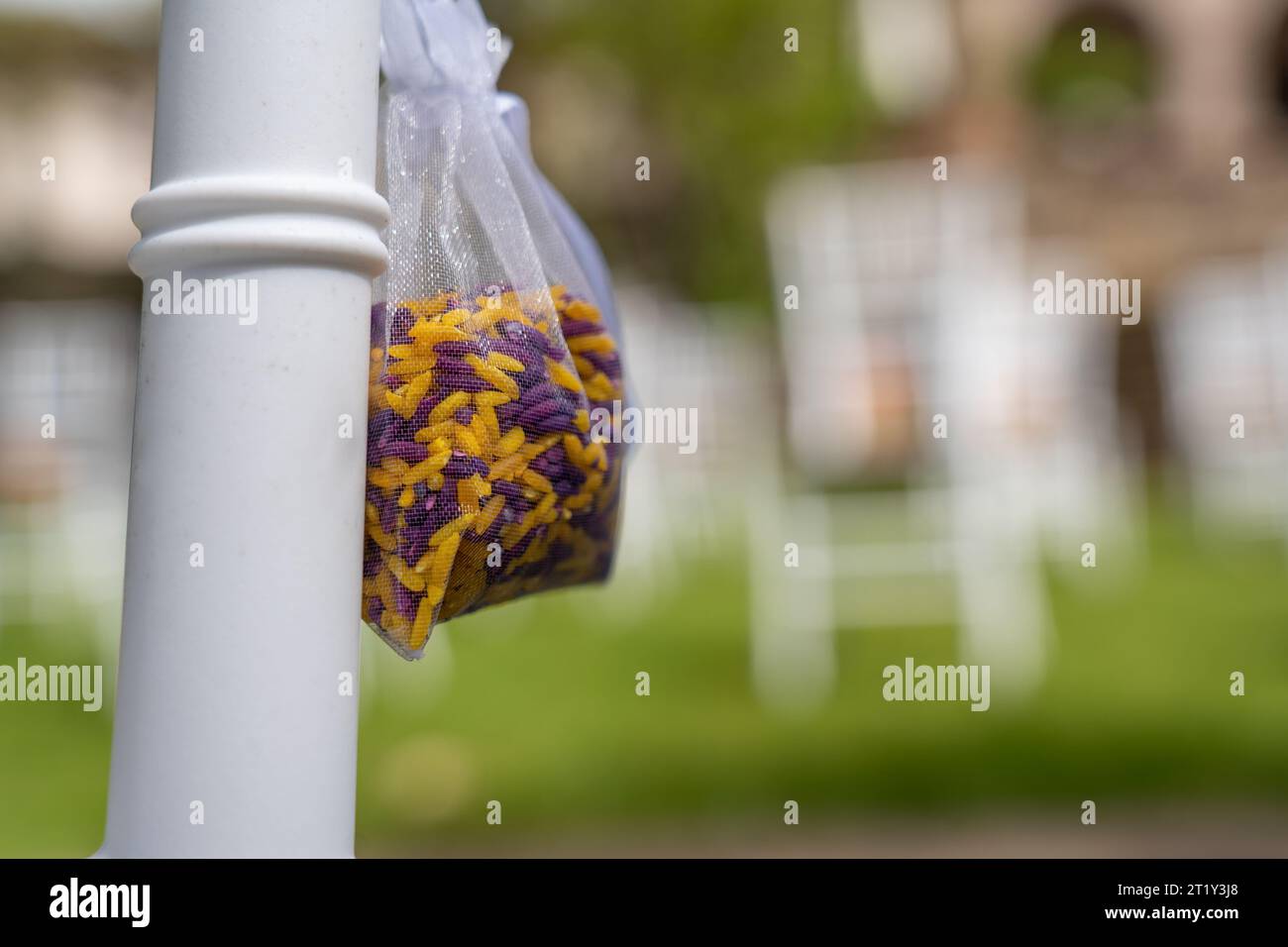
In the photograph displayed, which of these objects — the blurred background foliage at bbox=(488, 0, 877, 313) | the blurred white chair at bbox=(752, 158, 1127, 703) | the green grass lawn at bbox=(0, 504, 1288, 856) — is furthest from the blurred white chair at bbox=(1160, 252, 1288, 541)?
the blurred background foliage at bbox=(488, 0, 877, 313)

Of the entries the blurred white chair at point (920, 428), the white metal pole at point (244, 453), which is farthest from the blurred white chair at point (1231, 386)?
the white metal pole at point (244, 453)

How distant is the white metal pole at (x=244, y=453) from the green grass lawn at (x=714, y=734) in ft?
10.2

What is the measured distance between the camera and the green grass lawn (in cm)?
388

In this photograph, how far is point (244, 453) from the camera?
0.76 meters

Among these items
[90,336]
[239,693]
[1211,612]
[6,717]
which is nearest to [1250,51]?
[1211,612]

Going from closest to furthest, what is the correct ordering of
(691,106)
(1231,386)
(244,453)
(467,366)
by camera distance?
(244,453) < (467,366) < (691,106) < (1231,386)

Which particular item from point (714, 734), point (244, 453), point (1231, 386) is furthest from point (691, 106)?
point (244, 453)

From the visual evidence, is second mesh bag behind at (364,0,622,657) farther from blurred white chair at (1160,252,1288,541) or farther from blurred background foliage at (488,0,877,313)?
blurred white chair at (1160,252,1288,541)

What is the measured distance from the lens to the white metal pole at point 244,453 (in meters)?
0.75

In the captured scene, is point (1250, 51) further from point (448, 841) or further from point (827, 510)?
point (448, 841)

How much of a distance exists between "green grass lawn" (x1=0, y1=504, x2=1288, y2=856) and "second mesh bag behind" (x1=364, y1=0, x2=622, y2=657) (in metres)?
2.93

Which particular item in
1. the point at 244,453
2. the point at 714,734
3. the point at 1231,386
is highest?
the point at 1231,386

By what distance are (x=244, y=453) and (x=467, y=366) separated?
210mm

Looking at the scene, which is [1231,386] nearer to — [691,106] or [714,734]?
[691,106]
